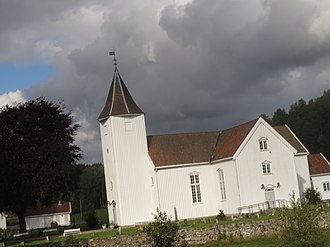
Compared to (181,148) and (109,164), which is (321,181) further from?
(109,164)

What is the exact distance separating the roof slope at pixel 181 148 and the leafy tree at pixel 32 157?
7679 millimetres

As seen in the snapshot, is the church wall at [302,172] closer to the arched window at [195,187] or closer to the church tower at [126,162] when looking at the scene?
the arched window at [195,187]

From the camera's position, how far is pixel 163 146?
52.8m


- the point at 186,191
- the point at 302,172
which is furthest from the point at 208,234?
the point at 302,172

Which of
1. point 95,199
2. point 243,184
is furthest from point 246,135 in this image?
point 95,199

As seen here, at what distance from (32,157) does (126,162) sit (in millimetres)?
8531

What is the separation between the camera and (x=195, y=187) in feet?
170

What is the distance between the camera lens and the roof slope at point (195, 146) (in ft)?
167

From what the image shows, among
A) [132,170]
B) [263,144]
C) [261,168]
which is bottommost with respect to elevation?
[261,168]

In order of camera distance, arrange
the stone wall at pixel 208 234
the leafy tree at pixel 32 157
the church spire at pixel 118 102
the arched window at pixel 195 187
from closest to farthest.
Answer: the stone wall at pixel 208 234 < the leafy tree at pixel 32 157 < the arched window at pixel 195 187 < the church spire at pixel 118 102

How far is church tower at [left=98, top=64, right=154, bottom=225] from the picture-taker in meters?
50.2

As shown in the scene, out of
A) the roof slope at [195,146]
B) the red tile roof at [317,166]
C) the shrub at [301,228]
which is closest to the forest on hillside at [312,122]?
the red tile roof at [317,166]

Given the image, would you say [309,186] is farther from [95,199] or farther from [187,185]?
[95,199]

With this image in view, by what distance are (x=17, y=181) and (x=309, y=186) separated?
28.6m
